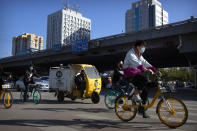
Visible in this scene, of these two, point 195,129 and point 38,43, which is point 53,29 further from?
point 195,129

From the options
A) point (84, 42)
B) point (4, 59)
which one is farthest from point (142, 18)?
point (84, 42)

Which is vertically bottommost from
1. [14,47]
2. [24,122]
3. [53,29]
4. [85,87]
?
[24,122]

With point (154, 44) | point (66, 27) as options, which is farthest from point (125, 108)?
point (66, 27)

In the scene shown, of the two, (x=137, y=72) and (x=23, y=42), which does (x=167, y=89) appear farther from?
(x=23, y=42)

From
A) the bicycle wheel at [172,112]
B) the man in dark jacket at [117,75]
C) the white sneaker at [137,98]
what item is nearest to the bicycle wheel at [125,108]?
the white sneaker at [137,98]

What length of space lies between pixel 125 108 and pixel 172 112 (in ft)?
3.90

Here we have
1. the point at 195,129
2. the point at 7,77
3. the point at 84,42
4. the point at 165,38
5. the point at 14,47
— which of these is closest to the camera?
the point at 195,129

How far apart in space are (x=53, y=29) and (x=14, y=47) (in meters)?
28.5

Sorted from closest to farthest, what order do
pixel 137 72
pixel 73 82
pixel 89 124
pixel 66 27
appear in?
pixel 137 72 → pixel 89 124 → pixel 73 82 → pixel 66 27

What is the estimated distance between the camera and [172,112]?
14.4ft

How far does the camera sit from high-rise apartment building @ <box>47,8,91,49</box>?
13600 cm

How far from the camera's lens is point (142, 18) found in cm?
14150

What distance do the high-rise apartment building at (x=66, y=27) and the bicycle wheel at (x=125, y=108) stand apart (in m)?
129

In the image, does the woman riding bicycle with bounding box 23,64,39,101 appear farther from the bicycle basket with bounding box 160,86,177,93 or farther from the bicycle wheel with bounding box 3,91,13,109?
the bicycle basket with bounding box 160,86,177,93
